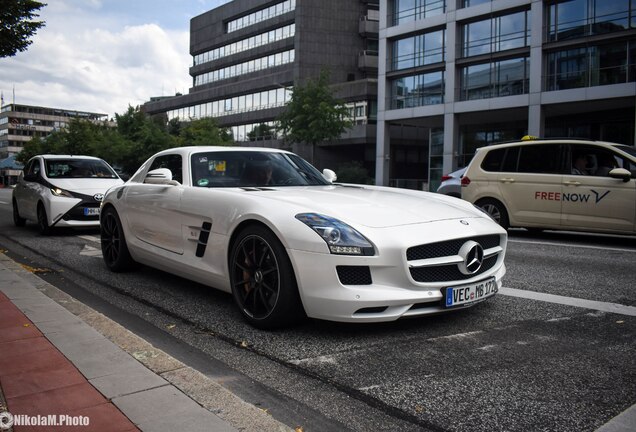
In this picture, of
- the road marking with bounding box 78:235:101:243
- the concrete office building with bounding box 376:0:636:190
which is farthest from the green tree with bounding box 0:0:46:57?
the concrete office building with bounding box 376:0:636:190

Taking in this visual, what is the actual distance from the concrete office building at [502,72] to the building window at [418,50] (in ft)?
0.22

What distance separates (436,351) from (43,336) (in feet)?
8.21

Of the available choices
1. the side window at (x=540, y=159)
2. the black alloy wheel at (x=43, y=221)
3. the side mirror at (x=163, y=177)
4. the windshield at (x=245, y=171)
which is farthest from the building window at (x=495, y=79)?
the side mirror at (x=163, y=177)

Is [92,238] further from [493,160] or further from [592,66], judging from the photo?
[592,66]

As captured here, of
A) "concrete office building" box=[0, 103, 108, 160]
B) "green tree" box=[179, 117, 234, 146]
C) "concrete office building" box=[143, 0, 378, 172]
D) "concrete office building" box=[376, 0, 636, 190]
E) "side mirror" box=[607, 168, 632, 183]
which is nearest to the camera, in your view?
"side mirror" box=[607, 168, 632, 183]

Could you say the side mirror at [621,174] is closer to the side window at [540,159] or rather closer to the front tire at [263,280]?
the side window at [540,159]

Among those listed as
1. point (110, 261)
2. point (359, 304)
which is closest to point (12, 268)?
point (110, 261)

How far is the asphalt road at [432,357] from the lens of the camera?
9.01 ft

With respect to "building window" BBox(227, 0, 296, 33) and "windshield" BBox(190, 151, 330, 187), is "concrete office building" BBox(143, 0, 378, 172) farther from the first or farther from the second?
"windshield" BBox(190, 151, 330, 187)

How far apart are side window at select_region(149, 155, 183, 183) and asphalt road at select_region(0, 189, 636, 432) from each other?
A: 1.12 m

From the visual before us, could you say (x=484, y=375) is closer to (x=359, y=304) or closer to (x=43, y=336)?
(x=359, y=304)

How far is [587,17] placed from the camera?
29.7 metres

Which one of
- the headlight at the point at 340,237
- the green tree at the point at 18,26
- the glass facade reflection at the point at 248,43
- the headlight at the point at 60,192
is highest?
the glass facade reflection at the point at 248,43

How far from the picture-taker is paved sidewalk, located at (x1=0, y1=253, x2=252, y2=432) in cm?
250
